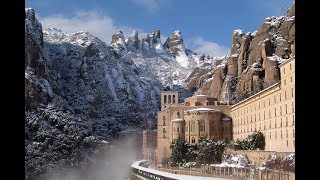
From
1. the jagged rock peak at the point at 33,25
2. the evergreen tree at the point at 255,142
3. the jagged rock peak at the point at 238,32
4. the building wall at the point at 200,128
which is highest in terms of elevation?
the jagged rock peak at the point at 33,25

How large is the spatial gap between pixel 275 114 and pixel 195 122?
16.6 metres

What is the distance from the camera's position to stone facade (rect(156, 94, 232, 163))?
5688cm

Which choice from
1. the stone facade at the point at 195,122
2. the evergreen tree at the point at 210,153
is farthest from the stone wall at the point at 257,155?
the stone facade at the point at 195,122

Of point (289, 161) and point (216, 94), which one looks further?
point (216, 94)

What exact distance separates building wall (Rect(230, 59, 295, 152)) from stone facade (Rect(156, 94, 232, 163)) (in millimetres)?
3047

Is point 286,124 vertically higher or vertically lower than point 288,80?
lower

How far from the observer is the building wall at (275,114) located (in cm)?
3681

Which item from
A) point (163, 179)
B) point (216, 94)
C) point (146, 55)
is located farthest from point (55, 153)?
point (146, 55)

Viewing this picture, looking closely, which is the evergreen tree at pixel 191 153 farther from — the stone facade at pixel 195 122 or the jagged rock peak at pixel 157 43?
the jagged rock peak at pixel 157 43

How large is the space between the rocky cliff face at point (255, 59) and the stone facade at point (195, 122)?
16.8 ft

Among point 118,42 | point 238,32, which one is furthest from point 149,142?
point 118,42
